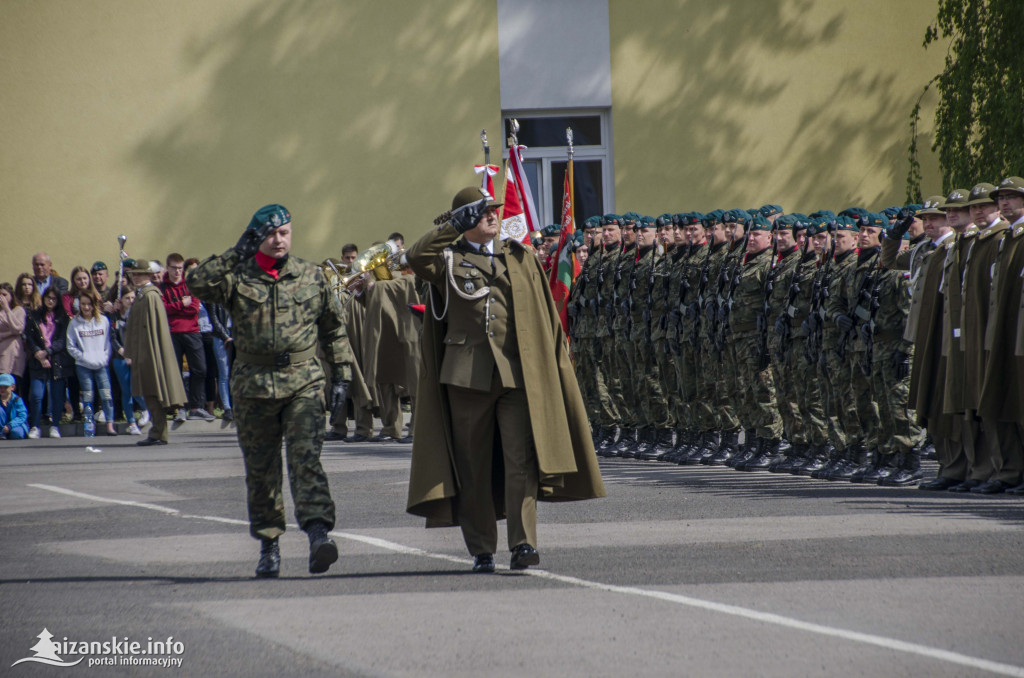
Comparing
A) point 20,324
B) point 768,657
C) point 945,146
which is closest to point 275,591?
point 768,657

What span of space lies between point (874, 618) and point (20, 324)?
16309mm

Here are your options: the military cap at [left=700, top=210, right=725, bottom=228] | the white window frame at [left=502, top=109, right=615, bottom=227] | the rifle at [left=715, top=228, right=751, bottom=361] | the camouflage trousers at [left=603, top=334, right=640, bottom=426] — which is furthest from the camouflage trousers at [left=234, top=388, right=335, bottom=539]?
the white window frame at [left=502, top=109, right=615, bottom=227]

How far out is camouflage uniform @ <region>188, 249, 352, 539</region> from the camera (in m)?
8.30

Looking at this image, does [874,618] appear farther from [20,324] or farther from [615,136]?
[615,136]

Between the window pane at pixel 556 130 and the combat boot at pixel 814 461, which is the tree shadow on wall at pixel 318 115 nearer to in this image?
the window pane at pixel 556 130

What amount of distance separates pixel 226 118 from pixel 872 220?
13.5 metres

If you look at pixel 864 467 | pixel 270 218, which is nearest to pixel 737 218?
pixel 864 467

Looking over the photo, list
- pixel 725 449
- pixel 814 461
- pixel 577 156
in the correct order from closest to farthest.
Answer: pixel 814 461 → pixel 725 449 → pixel 577 156

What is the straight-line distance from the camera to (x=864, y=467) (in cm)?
1320

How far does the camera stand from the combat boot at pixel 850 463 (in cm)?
1319

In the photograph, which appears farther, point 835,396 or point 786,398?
point 786,398

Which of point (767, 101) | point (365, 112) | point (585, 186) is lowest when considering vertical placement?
point (585, 186)

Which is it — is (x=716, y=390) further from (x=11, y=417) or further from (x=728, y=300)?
(x=11, y=417)

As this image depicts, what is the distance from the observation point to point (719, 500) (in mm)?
11531
